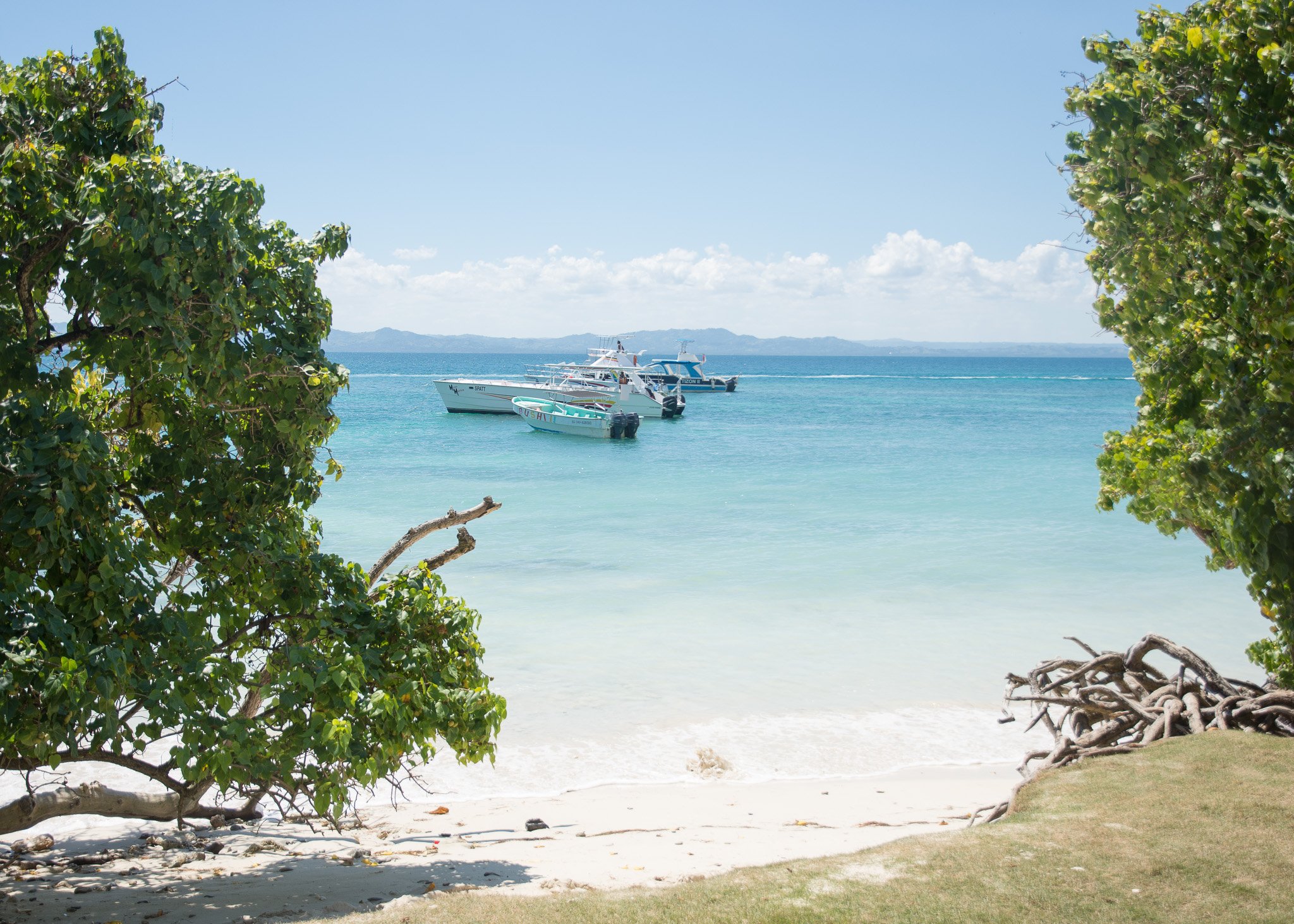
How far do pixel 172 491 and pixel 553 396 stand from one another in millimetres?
51667

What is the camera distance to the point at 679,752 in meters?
9.70

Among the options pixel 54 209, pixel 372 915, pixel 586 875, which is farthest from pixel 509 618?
pixel 54 209

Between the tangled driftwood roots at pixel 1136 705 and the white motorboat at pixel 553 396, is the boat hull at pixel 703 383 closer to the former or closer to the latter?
the white motorboat at pixel 553 396

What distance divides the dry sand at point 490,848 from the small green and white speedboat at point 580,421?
35.1m

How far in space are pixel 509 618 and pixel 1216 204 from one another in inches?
460

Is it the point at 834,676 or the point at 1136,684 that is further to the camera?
the point at 834,676

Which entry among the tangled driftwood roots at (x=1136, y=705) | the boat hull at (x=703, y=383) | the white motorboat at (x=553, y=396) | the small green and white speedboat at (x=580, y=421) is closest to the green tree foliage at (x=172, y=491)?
the tangled driftwood roots at (x=1136, y=705)

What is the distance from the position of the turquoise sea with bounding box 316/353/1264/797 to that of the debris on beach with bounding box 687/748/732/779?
164 millimetres

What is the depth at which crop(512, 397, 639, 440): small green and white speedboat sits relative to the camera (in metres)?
43.8

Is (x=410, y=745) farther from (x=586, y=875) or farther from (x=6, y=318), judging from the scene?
(x=6, y=318)

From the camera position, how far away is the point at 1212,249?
4.21 meters

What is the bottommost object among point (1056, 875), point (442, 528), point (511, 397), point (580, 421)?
point (1056, 875)

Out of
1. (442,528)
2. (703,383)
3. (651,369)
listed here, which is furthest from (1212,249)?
(703,383)

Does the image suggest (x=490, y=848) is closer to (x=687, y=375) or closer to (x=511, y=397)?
(x=511, y=397)
